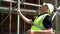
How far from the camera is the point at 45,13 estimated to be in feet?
10.4

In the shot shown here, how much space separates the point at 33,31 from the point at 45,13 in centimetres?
34

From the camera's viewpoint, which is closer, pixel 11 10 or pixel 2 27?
pixel 11 10

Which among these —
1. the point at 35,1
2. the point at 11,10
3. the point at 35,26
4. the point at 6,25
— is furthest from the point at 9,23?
the point at 35,26

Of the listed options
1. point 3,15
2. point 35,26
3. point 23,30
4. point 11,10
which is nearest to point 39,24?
point 35,26

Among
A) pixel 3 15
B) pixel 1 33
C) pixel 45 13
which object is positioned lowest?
pixel 1 33

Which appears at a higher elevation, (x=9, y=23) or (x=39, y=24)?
(x=39, y=24)

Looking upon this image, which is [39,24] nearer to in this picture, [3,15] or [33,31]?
[33,31]

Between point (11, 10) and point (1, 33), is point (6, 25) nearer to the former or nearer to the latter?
point (1, 33)

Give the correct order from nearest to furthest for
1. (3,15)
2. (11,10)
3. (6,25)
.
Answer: (11,10) → (3,15) → (6,25)

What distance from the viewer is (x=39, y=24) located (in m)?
3.13

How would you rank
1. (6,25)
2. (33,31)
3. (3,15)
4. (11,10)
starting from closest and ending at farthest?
(33,31)
(11,10)
(3,15)
(6,25)

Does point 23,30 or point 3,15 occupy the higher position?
point 3,15

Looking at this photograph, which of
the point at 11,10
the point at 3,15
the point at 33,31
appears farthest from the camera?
the point at 3,15

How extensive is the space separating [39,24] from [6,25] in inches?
133
